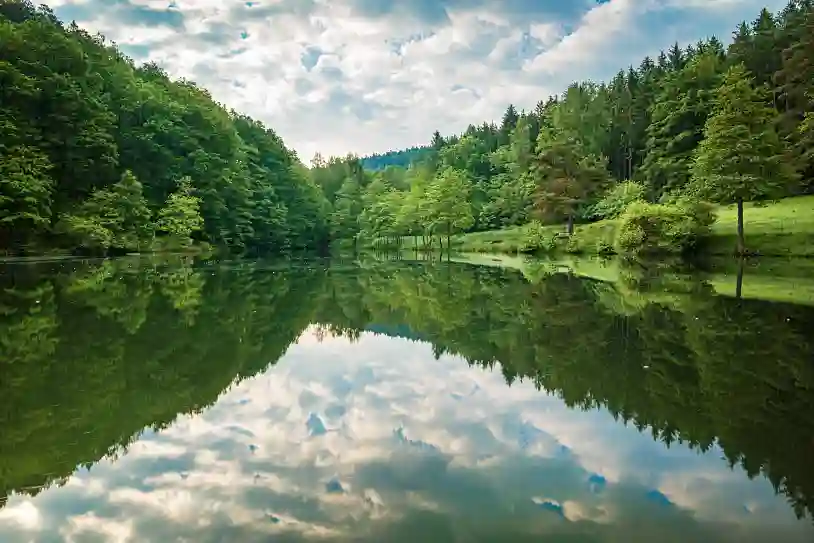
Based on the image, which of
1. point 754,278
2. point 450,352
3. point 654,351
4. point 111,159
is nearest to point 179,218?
point 111,159

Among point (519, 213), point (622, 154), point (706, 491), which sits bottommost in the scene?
point (706, 491)

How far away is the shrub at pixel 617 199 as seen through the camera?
52.4m

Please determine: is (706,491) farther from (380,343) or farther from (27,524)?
(380,343)

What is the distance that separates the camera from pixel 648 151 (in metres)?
65.9

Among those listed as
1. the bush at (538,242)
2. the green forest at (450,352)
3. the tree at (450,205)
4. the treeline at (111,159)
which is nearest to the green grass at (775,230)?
the green forest at (450,352)

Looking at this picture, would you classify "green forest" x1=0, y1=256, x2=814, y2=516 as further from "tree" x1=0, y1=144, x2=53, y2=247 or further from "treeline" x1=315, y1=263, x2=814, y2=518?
"tree" x1=0, y1=144, x2=53, y2=247

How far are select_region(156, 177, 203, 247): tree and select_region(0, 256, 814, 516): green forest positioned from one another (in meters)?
35.6

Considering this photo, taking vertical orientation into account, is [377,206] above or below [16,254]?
above

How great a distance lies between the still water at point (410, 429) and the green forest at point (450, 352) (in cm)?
5

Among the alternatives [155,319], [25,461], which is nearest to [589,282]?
[155,319]

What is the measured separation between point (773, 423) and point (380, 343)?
23.8 feet

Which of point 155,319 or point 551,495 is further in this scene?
point 155,319

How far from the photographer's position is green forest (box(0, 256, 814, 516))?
20.2ft

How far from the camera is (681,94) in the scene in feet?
195
